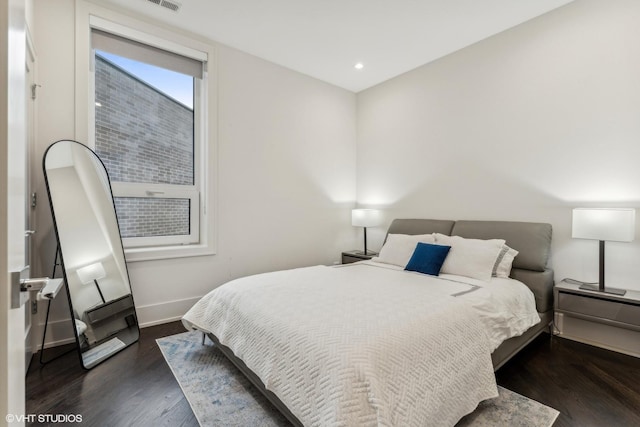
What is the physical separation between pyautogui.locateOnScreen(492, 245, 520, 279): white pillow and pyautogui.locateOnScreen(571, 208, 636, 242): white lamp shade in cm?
47

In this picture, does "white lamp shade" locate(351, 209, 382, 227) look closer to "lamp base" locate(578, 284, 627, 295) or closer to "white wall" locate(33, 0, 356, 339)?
"white wall" locate(33, 0, 356, 339)

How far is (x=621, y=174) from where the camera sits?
238 cm

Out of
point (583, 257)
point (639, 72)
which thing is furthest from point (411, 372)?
point (639, 72)

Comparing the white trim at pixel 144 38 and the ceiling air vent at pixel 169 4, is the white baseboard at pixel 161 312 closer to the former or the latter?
the white trim at pixel 144 38

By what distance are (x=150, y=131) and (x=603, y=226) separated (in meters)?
3.97

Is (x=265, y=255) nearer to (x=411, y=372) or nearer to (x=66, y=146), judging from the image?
(x=66, y=146)

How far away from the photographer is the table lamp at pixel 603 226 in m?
2.14

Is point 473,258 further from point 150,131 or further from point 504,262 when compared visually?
point 150,131

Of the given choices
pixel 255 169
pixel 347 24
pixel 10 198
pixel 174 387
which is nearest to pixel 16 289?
pixel 10 198

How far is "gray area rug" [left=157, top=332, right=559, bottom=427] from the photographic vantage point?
159 cm

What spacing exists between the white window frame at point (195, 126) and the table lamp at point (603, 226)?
10.7ft

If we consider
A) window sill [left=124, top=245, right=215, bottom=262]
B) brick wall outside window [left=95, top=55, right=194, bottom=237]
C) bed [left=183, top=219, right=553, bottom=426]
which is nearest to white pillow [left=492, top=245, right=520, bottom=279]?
→ bed [left=183, top=219, right=553, bottom=426]

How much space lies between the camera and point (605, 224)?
2201 millimetres

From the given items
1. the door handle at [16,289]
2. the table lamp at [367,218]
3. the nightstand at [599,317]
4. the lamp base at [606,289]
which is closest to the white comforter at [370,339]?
the nightstand at [599,317]
